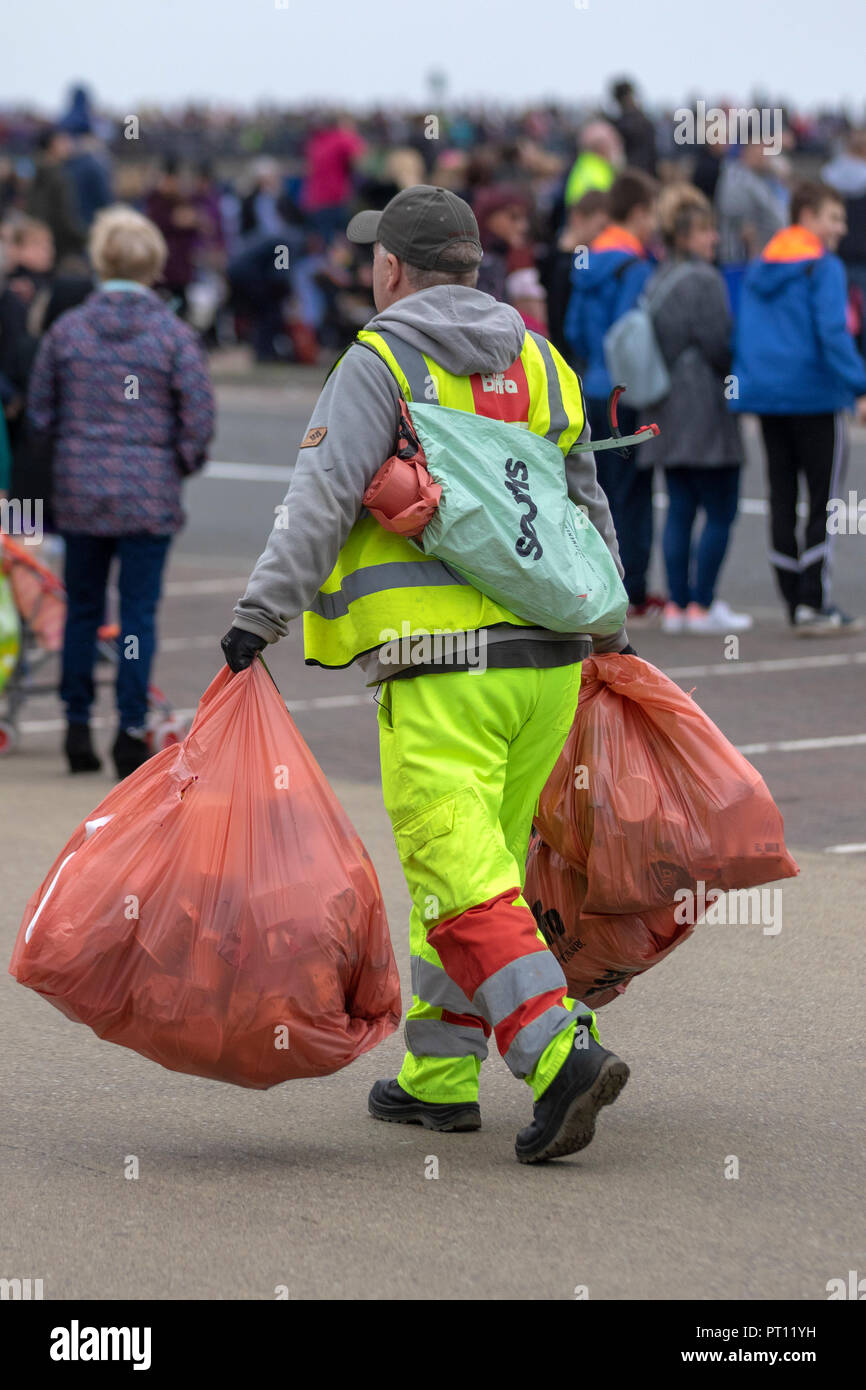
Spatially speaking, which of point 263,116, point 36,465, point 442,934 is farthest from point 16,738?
point 263,116

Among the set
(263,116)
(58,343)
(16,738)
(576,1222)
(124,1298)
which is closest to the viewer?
(124,1298)

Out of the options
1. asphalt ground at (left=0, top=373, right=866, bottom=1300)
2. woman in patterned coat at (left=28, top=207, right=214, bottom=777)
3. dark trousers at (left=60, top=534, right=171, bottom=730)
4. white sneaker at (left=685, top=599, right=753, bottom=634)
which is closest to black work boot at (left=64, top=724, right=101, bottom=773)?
dark trousers at (left=60, top=534, right=171, bottom=730)

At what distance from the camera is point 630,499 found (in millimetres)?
11680

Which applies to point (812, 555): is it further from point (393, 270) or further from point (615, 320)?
point (393, 270)

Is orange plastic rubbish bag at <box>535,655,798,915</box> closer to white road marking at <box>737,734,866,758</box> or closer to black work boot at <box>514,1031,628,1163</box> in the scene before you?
black work boot at <box>514,1031,628,1163</box>

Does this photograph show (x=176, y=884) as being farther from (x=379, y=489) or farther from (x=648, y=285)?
(x=648, y=285)

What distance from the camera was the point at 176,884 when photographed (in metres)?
4.48

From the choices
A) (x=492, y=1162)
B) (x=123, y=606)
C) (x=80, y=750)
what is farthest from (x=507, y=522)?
(x=80, y=750)

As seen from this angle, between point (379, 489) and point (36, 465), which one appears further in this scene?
point (36, 465)

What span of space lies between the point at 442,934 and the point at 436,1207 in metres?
0.53

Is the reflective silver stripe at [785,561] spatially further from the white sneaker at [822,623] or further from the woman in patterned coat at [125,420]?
the woman in patterned coat at [125,420]

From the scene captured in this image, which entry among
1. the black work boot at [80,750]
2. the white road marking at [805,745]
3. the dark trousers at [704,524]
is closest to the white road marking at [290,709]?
the black work boot at [80,750]

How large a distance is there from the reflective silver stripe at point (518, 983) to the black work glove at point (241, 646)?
0.79 m

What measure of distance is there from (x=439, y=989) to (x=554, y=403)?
48.6 inches
